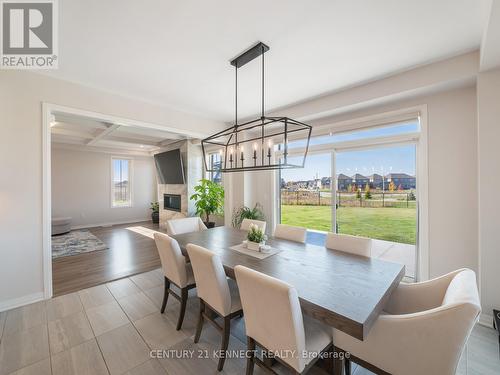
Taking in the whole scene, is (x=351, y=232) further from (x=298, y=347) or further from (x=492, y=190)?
(x=298, y=347)

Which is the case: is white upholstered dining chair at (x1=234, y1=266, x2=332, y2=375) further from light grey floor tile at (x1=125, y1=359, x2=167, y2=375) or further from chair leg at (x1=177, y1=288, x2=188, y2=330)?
chair leg at (x1=177, y1=288, x2=188, y2=330)

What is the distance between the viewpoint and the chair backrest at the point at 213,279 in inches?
65.1

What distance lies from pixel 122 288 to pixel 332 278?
9.21 ft

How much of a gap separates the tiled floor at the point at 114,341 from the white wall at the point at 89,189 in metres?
5.17

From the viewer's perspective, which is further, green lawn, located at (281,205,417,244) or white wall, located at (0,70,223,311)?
green lawn, located at (281,205,417,244)

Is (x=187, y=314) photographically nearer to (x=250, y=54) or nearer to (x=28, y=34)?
(x=250, y=54)

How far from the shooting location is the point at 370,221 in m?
3.34

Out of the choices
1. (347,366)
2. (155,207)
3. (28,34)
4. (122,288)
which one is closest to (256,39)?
(28,34)

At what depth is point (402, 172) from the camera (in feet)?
9.91

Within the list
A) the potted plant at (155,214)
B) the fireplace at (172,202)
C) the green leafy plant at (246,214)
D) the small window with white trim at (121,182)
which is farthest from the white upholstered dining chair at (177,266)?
the small window with white trim at (121,182)

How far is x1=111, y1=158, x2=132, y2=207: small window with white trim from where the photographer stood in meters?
7.51

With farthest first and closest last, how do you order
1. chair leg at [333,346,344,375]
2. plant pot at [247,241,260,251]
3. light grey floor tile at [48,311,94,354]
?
plant pot at [247,241,260,251], light grey floor tile at [48,311,94,354], chair leg at [333,346,344,375]

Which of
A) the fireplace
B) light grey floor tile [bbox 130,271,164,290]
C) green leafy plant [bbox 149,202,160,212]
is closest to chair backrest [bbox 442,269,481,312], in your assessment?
light grey floor tile [bbox 130,271,164,290]

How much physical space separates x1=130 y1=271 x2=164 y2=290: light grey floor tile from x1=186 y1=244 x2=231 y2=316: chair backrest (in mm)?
1631
